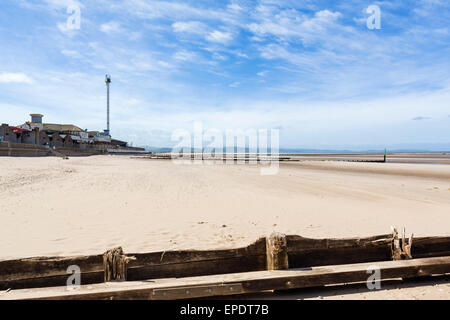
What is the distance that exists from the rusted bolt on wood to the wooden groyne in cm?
1

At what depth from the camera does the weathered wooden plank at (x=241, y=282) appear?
2.84 m

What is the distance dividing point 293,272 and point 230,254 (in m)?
0.87

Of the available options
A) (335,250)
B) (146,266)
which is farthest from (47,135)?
(335,250)

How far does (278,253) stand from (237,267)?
62 cm

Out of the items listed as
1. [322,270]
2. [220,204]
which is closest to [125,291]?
[322,270]

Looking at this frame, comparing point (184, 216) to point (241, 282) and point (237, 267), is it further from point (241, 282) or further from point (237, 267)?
point (241, 282)

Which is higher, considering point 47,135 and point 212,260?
point 47,135

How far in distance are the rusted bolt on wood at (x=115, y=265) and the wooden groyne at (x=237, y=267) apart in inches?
0.5

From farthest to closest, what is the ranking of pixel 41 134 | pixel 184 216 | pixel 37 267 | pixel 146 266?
1. pixel 41 134
2. pixel 184 216
3. pixel 146 266
4. pixel 37 267

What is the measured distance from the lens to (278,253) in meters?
3.37

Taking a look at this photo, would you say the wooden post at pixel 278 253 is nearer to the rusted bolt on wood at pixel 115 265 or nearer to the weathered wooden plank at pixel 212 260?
the weathered wooden plank at pixel 212 260

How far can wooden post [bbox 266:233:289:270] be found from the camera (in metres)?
3.36

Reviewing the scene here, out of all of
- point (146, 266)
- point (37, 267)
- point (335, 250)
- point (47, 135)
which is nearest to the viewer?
point (37, 267)
